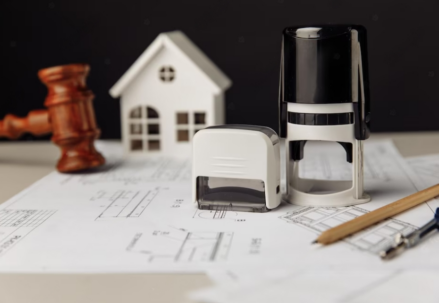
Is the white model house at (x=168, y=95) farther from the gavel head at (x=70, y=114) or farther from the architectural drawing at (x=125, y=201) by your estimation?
the architectural drawing at (x=125, y=201)

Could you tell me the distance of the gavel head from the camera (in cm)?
112

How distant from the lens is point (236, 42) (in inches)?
61.2

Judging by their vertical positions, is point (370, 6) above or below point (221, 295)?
above

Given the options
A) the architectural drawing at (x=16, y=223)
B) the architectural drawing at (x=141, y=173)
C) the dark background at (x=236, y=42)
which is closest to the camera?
the architectural drawing at (x=16, y=223)

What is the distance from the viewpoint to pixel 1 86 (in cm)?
161

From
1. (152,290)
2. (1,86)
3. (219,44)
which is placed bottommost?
(152,290)

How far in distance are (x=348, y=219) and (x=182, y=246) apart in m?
0.24

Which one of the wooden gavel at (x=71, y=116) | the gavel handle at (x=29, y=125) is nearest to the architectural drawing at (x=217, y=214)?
the wooden gavel at (x=71, y=116)

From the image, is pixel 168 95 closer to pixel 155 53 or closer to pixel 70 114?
pixel 155 53

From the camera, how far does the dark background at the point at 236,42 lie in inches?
59.9

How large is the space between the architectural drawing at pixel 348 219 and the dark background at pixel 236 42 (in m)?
0.79

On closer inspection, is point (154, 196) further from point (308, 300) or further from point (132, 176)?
point (308, 300)

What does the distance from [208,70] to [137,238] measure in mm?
671

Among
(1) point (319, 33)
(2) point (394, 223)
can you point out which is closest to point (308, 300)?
(2) point (394, 223)
